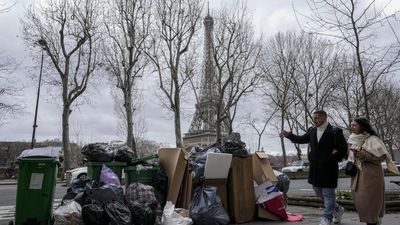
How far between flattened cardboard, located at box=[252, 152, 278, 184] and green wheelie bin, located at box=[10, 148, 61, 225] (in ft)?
11.6

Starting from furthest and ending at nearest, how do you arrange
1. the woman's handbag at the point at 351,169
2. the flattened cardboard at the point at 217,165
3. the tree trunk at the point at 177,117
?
the tree trunk at the point at 177,117
the flattened cardboard at the point at 217,165
the woman's handbag at the point at 351,169

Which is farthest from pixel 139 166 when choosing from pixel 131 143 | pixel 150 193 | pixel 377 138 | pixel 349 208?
pixel 131 143

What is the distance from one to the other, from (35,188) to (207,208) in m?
2.60

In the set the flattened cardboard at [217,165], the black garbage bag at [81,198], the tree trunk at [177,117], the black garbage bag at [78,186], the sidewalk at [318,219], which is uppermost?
the tree trunk at [177,117]

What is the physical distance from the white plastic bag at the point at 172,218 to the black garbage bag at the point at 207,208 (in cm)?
26

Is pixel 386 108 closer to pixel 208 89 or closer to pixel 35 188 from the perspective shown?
pixel 208 89

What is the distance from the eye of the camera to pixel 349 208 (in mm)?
9320

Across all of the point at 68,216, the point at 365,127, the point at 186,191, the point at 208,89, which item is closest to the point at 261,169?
the point at 186,191

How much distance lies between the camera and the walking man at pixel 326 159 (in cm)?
679

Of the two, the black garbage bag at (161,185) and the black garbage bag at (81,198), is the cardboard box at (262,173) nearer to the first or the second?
the black garbage bag at (161,185)

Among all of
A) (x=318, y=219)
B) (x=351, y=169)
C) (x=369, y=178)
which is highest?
(x=351, y=169)

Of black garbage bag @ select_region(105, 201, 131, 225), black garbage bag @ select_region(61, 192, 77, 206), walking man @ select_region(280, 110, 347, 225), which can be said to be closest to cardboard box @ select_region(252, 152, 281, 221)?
walking man @ select_region(280, 110, 347, 225)

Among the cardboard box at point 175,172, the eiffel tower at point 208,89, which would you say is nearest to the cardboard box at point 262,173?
the cardboard box at point 175,172

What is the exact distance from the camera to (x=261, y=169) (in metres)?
8.48
